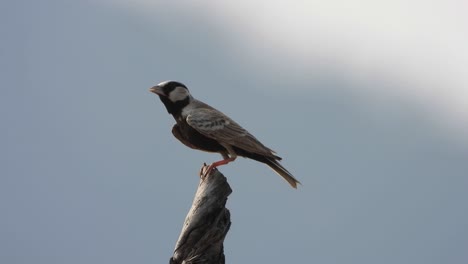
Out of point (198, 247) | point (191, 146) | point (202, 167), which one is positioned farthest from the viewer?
point (191, 146)

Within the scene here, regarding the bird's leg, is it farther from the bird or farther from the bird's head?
the bird's head

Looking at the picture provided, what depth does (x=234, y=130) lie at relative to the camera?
1548cm

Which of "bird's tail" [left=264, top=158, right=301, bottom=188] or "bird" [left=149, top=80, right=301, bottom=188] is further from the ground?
"bird" [left=149, top=80, right=301, bottom=188]

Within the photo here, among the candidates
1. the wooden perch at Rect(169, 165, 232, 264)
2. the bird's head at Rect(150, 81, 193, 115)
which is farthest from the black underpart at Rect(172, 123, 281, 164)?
the wooden perch at Rect(169, 165, 232, 264)

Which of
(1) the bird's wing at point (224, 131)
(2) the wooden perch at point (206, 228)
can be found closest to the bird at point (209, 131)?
(1) the bird's wing at point (224, 131)

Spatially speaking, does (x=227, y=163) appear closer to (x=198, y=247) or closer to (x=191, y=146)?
(x=191, y=146)

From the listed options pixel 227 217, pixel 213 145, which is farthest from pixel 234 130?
pixel 227 217

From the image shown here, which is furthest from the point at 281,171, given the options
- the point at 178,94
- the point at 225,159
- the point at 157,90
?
the point at 157,90

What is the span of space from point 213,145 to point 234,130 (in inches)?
21.3

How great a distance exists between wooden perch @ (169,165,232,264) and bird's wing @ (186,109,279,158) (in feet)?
6.13

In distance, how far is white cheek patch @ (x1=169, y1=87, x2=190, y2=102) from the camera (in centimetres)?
1575

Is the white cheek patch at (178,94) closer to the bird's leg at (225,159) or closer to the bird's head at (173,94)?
the bird's head at (173,94)

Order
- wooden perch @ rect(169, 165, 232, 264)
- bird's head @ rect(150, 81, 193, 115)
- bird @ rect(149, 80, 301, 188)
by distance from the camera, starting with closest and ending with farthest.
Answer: wooden perch @ rect(169, 165, 232, 264)
bird @ rect(149, 80, 301, 188)
bird's head @ rect(150, 81, 193, 115)

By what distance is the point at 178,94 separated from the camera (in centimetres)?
1581
